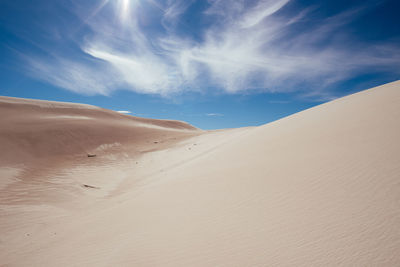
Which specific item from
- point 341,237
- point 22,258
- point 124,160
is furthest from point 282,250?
point 124,160

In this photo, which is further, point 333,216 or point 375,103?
point 375,103

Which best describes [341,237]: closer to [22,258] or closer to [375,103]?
[22,258]

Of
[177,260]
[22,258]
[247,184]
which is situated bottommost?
[22,258]

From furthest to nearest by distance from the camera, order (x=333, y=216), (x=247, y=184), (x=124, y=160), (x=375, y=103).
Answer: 1. (x=124, y=160)
2. (x=375, y=103)
3. (x=247, y=184)
4. (x=333, y=216)

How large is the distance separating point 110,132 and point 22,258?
16.4m

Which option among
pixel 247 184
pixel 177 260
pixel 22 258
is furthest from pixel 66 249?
pixel 247 184

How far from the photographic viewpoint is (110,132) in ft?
58.6

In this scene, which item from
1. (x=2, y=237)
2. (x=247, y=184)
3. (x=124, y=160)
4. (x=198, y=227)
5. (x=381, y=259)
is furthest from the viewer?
(x=124, y=160)

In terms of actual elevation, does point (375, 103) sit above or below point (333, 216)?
above

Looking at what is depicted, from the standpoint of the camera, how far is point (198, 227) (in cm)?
228

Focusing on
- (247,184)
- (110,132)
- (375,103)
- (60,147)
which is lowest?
(247,184)

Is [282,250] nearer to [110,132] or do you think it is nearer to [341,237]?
[341,237]

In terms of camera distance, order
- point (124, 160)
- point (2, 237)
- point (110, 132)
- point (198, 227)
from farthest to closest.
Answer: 1. point (110, 132)
2. point (124, 160)
3. point (2, 237)
4. point (198, 227)

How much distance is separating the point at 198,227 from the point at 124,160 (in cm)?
1081
